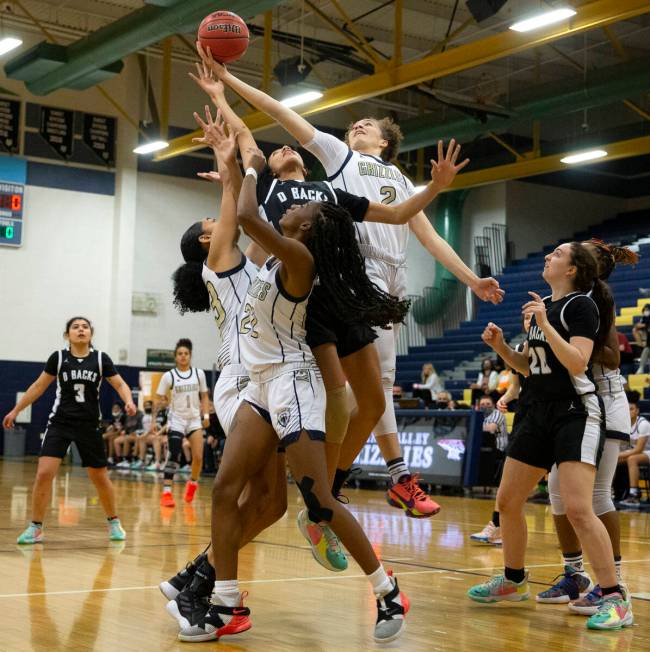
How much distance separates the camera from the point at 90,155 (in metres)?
22.6

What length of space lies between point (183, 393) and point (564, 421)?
752cm

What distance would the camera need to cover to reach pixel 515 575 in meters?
4.95

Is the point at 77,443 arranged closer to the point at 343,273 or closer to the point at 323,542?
the point at 323,542

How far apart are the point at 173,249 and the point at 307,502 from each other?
19980mm

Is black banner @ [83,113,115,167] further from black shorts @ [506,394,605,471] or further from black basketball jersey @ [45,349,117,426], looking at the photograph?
black shorts @ [506,394,605,471]

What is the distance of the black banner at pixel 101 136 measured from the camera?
22.5 metres

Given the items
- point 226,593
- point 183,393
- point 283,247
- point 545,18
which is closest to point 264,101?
point 283,247

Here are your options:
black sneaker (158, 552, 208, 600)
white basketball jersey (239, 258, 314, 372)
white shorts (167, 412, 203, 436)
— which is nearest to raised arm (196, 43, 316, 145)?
white basketball jersey (239, 258, 314, 372)

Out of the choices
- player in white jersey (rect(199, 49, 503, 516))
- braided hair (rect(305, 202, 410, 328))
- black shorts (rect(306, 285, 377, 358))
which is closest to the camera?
braided hair (rect(305, 202, 410, 328))

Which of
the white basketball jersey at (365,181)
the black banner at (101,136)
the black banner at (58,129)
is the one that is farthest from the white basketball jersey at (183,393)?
the black banner at (101,136)

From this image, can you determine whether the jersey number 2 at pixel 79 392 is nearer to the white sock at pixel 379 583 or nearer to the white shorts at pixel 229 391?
the white shorts at pixel 229 391

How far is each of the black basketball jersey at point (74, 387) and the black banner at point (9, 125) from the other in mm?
15351

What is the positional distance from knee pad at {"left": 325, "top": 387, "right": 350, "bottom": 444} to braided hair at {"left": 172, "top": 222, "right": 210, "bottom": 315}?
969mm

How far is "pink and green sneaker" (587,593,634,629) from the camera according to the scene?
14.3 feet
